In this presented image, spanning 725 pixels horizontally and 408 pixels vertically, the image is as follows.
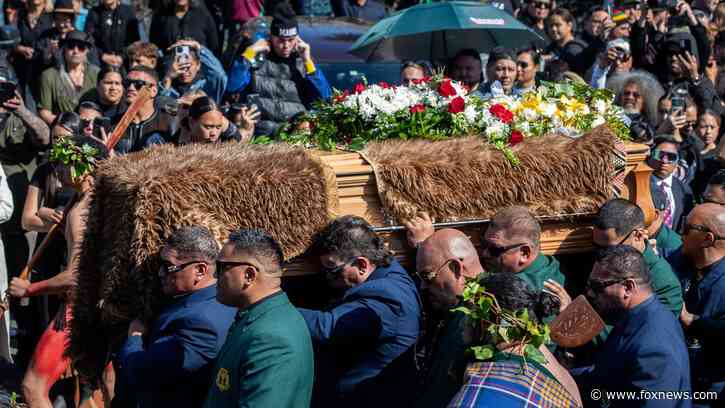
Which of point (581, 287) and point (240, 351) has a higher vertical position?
point (240, 351)

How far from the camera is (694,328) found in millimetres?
5508

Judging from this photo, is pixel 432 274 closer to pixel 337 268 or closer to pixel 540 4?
pixel 337 268

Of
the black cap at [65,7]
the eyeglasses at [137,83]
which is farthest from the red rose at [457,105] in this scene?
the black cap at [65,7]

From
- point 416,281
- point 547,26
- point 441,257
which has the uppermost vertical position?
point 441,257

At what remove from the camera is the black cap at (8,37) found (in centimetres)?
1002

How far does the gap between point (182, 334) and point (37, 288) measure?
7.47 ft

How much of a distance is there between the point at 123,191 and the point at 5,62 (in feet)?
14.5

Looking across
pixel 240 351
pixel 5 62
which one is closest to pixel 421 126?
pixel 240 351

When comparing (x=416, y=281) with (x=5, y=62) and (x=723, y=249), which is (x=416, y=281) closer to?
(x=723, y=249)

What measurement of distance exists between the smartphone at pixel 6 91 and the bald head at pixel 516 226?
15.0ft

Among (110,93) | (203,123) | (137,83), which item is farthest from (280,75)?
(203,123)

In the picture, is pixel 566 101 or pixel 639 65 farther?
pixel 639 65

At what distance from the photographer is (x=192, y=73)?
9281mm

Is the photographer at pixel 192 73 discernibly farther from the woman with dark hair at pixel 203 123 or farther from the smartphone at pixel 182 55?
the woman with dark hair at pixel 203 123
